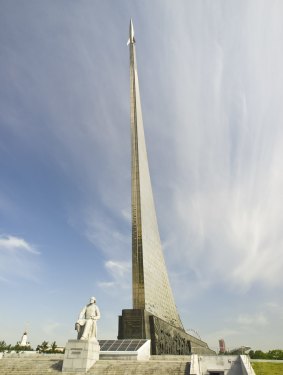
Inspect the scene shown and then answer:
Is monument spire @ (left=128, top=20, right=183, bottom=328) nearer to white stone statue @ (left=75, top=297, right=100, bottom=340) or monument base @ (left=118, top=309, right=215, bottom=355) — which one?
monument base @ (left=118, top=309, right=215, bottom=355)

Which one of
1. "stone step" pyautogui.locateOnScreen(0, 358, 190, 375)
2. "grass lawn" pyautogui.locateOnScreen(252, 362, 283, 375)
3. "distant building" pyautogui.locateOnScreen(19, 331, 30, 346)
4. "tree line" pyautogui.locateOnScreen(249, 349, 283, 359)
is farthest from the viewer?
"distant building" pyautogui.locateOnScreen(19, 331, 30, 346)

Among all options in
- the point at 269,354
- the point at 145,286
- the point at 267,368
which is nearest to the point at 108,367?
the point at 145,286

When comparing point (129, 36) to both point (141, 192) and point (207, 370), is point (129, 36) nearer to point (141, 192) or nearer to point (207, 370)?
point (141, 192)

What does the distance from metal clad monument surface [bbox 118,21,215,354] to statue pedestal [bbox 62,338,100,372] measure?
4.96 m

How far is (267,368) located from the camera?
13.9m

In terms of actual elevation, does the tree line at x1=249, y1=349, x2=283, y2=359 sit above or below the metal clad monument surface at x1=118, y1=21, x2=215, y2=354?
below

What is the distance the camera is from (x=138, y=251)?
19.2 m

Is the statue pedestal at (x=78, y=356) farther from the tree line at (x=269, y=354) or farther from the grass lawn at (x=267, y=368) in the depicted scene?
the tree line at (x=269, y=354)

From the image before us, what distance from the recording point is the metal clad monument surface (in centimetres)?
1614

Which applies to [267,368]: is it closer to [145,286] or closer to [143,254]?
[145,286]

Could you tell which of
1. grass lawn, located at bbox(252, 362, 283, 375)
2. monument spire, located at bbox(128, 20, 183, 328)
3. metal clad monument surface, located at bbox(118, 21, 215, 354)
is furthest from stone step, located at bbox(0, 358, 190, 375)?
monument spire, located at bbox(128, 20, 183, 328)

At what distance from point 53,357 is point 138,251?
800 cm

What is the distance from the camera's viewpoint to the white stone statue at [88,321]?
11.8m

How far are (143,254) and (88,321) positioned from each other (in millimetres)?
7611
